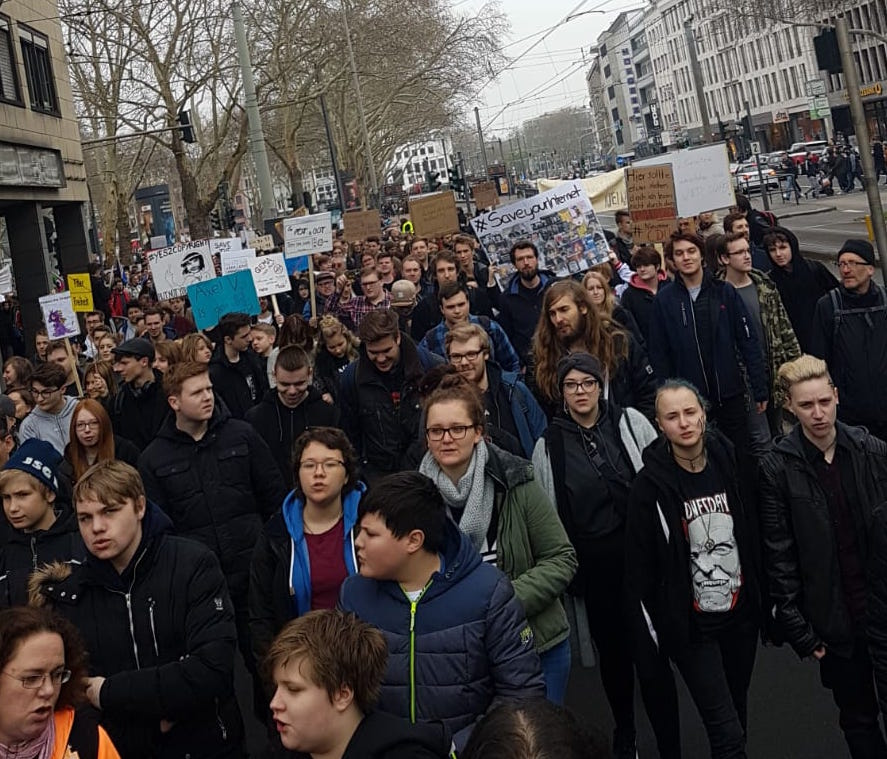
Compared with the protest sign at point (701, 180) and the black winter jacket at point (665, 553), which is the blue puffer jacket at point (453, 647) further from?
the protest sign at point (701, 180)

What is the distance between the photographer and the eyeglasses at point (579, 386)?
201 inches

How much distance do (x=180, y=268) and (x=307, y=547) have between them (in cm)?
967

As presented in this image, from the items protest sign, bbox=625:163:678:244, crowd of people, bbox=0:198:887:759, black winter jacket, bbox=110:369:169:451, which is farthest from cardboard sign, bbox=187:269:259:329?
crowd of people, bbox=0:198:887:759

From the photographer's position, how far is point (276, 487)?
581 cm

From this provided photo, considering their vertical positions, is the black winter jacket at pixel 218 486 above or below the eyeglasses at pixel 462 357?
below

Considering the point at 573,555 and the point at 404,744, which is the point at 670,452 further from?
the point at 404,744

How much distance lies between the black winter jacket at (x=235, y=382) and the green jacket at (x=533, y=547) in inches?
166

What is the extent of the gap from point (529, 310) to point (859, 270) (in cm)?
273

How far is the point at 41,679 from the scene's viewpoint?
3365 mm

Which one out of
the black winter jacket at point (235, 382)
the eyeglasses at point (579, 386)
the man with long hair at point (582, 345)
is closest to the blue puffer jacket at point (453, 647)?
the eyeglasses at point (579, 386)

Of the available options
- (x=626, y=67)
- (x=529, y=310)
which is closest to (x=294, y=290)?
(x=529, y=310)

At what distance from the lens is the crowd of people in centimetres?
343

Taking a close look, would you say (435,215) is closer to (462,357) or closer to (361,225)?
(361,225)

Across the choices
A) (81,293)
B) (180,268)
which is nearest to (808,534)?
(180,268)
